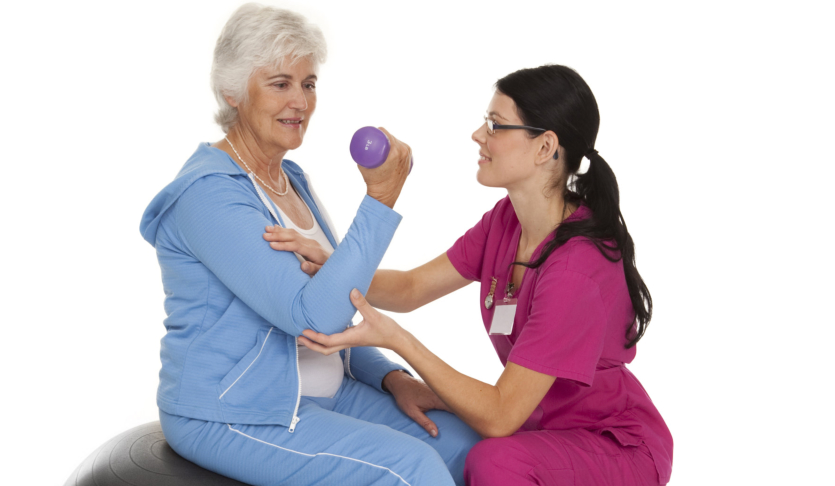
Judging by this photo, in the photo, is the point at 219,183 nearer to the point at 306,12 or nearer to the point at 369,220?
the point at 369,220

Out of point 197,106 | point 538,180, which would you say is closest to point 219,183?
point 538,180

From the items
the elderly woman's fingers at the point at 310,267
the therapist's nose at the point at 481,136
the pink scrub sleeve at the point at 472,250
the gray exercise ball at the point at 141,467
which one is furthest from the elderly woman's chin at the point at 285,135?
the gray exercise ball at the point at 141,467

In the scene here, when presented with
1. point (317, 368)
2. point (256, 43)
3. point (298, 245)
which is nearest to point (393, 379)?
point (317, 368)

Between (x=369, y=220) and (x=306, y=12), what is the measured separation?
73 cm

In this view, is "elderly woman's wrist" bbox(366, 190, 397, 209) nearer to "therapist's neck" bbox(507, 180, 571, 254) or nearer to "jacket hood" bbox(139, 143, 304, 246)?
"jacket hood" bbox(139, 143, 304, 246)

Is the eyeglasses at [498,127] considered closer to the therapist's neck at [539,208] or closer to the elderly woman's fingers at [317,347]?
the therapist's neck at [539,208]

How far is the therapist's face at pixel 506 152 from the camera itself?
2189mm

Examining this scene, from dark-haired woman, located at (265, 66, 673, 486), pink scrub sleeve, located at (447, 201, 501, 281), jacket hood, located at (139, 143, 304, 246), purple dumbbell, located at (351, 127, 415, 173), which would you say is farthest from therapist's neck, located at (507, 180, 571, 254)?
jacket hood, located at (139, 143, 304, 246)

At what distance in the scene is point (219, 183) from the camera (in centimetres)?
191

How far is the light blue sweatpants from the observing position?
72.6 inches

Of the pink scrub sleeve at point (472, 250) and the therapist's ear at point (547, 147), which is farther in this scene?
the pink scrub sleeve at point (472, 250)

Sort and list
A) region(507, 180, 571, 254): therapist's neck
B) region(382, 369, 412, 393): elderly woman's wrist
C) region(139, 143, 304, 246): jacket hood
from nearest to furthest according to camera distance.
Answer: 1. region(139, 143, 304, 246): jacket hood
2. region(507, 180, 571, 254): therapist's neck
3. region(382, 369, 412, 393): elderly woman's wrist

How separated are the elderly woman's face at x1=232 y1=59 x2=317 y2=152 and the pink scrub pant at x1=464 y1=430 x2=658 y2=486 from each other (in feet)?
3.33

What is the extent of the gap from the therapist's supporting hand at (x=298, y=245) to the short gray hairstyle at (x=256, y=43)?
465 millimetres
